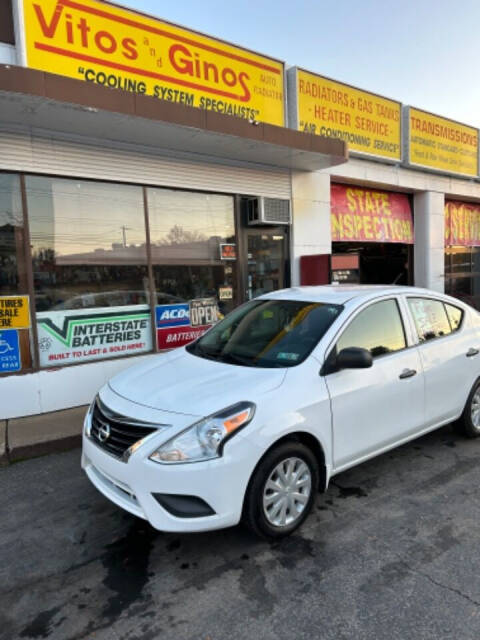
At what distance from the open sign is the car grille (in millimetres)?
→ 4211

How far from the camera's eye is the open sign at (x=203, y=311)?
24.5 feet

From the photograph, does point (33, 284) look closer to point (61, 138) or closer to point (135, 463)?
point (61, 138)

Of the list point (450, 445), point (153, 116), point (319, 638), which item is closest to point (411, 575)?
point (319, 638)

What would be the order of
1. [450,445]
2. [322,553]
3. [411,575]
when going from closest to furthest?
[411,575]
[322,553]
[450,445]

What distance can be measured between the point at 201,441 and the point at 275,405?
539mm

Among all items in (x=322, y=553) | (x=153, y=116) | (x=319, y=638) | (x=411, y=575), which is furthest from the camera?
(x=153, y=116)

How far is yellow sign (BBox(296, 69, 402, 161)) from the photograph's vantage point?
27.0ft

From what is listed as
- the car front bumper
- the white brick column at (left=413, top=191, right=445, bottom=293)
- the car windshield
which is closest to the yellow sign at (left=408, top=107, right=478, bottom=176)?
the white brick column at (left=413, top=191, right=445, bottom=293)

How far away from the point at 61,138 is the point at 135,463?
4709mm

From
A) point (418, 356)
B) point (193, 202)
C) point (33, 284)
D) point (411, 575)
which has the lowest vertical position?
point (411, 575)

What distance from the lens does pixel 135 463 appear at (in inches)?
109

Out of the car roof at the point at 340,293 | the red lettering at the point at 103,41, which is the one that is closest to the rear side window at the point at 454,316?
the car roof at the point at 340,293

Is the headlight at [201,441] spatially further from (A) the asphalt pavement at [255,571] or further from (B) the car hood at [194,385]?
(A) the asphalt pavement at [255,571]

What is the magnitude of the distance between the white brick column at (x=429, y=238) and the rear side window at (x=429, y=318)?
7509 millimetres
